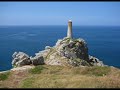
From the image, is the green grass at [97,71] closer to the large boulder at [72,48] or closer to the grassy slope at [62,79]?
the grassy slope at [62,79]

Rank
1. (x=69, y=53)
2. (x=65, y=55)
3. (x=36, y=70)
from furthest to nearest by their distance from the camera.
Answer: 1. (x=69, y=53)
2. (x=65, y=55)
3. (x=36, y=70)

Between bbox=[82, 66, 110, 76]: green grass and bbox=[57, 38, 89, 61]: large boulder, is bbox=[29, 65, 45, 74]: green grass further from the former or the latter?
bbox=[57, 38, 89, 61]: large boulder

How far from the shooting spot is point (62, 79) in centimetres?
2762

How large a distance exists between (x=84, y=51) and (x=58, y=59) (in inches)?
503

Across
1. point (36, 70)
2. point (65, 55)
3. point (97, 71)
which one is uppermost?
point (36, 70)

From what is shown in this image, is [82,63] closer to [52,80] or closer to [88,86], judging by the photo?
[52,80]

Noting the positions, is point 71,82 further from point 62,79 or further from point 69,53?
point 69,53

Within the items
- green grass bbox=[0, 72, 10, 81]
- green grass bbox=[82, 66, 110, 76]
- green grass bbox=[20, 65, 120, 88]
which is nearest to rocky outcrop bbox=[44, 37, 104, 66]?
green grass bbox=[82, 66, 110, 76]

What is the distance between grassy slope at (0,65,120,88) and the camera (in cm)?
2505

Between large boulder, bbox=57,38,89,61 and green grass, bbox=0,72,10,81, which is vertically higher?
green grass, bbox=0,72,10,81

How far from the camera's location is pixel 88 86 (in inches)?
948

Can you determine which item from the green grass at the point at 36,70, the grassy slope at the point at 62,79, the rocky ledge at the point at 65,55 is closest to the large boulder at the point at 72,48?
the rocky ledge at the point at 65,55

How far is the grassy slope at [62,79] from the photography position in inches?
986

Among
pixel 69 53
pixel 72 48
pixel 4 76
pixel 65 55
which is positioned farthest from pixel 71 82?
pixel 72 48
